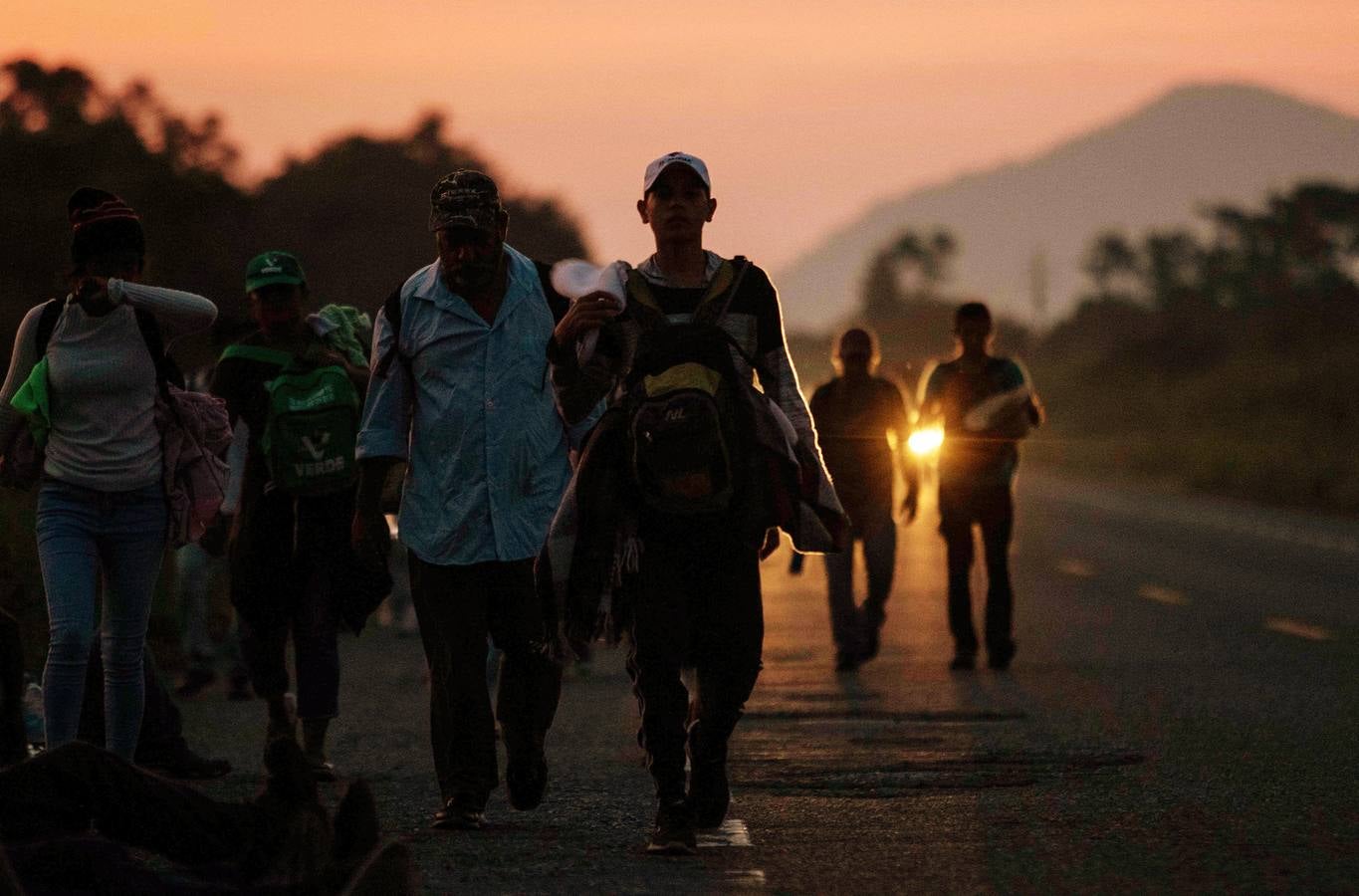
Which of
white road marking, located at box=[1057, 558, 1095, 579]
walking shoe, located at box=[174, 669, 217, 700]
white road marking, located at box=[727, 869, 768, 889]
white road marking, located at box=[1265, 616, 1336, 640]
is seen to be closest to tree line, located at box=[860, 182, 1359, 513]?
white road marking, located at box=[1057, 558, 1095, 579]

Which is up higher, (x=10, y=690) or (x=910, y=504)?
(x=910, y=504)

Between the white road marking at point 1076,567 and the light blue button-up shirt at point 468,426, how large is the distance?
1558 cm

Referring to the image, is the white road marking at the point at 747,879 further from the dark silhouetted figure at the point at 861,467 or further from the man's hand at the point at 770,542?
the dark silhouetted figure at the point at 861,467

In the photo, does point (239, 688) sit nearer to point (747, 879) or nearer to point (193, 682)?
point (193, 682)

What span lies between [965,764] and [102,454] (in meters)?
3.42

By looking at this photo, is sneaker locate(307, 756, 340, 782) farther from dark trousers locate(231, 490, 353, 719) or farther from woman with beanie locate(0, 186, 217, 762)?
woman with beanie locate(0, 186, 217, 762)

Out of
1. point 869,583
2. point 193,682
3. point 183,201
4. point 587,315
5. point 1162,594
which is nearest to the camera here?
point 587,315

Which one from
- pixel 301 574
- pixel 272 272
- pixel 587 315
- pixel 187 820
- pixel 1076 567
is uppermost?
pixel 272 272

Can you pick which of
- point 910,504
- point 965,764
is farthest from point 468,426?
point 910,504

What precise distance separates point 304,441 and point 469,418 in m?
1.58

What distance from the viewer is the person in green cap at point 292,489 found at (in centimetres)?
955

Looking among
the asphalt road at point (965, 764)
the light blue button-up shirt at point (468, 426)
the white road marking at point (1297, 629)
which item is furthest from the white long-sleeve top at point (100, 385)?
the white road marking at point (1297, 629)

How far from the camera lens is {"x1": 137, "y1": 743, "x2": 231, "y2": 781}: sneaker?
9602 mm

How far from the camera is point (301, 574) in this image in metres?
9.68
